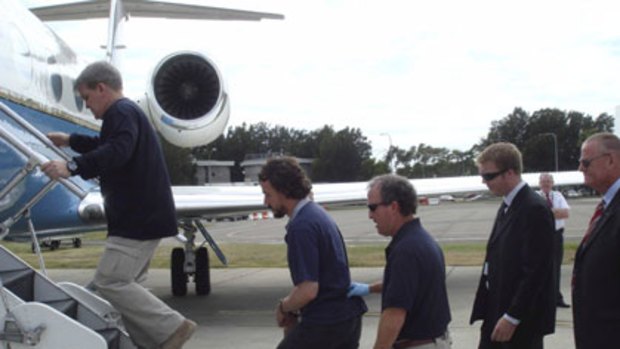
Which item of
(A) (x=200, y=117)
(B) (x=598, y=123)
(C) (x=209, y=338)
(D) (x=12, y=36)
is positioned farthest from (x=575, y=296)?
(B) (x=598, y=123)

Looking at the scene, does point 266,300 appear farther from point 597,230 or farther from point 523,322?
point 597,230

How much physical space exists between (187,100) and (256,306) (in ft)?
11.7

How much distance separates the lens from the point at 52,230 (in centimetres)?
909

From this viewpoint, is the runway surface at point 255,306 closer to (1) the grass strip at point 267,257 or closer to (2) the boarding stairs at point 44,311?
(1) the grass strip at point 267,257

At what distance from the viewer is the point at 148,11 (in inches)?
604

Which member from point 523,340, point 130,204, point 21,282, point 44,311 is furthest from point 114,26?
point 523,340

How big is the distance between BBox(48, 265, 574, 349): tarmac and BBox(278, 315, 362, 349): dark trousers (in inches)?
151

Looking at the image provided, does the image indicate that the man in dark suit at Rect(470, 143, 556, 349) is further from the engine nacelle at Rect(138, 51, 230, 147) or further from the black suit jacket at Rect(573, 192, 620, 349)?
the engine nacelle at Rect(138, 51, 230, 147)

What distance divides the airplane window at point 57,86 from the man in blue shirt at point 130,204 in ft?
15.6

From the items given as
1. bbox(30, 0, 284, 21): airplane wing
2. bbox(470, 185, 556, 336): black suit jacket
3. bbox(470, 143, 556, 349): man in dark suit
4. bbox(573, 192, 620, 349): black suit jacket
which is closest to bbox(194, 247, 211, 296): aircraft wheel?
bbox(30, 0, 284, 21): airplane wing

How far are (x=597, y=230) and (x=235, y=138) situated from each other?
124143mm

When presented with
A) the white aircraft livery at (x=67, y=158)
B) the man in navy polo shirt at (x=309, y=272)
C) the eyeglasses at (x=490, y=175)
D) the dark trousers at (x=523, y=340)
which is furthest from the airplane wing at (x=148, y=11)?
the dark trousers at (x=523, y=340)

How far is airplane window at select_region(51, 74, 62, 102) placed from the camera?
30.2ft

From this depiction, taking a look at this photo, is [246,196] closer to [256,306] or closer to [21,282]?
[256,306]
